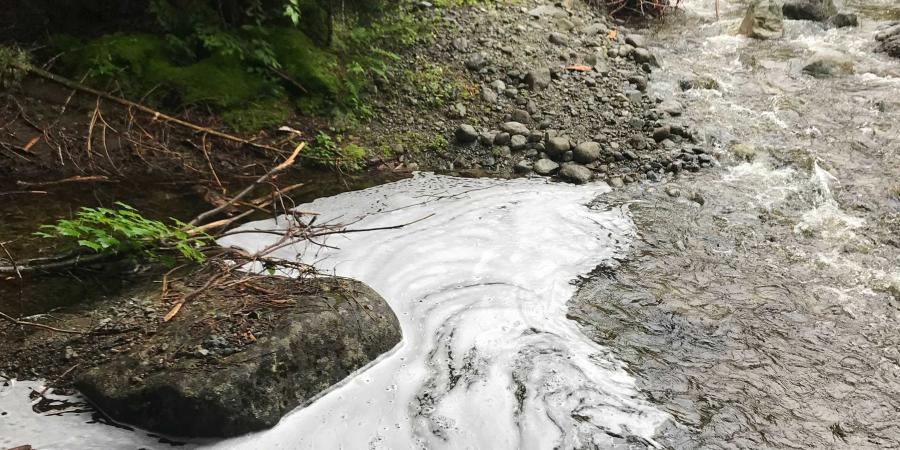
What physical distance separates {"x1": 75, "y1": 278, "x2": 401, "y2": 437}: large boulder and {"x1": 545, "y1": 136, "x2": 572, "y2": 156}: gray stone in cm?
342

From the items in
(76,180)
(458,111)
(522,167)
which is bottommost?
(522,167)

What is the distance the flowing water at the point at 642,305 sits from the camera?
11.4ft

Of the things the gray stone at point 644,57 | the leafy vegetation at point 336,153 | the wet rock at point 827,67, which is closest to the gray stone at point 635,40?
the gray stone at point 644,57

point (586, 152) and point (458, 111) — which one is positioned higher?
point (458, 111)

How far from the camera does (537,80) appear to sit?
733 centimetres

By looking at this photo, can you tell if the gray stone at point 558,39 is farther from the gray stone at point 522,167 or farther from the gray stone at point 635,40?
the gray stone at point 522,167

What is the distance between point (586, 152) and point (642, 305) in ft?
7.89

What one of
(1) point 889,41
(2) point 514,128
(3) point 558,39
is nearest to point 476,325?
(2) point 514,128

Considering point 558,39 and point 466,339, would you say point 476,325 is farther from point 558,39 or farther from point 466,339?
point 558,39

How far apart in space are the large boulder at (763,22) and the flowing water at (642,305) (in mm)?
2648

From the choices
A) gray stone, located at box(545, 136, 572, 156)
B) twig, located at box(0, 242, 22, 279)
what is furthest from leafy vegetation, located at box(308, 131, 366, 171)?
twig, located at box(0, 242, 22, 279)

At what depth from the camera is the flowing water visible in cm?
347

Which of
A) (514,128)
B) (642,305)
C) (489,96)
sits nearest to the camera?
(642,305)

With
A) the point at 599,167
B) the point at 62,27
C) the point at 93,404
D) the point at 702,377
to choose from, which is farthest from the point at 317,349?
the point at 62,27
